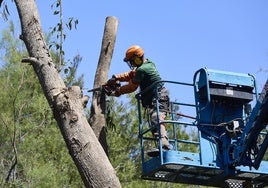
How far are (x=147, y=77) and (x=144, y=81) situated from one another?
87 millimetres

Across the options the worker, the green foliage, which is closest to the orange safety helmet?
the worker

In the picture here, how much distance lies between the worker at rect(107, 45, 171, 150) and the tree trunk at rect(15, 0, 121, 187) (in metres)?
1.39

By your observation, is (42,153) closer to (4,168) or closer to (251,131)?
(4,168)

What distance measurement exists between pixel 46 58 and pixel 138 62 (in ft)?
6.16

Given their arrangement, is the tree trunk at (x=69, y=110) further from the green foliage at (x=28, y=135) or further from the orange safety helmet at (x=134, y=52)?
the green foliage at (x=28, y=135)

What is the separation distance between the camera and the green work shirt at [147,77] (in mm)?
8125

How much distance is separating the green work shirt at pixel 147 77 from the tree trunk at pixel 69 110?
156 centimetres

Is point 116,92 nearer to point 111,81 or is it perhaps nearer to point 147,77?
point 111,81

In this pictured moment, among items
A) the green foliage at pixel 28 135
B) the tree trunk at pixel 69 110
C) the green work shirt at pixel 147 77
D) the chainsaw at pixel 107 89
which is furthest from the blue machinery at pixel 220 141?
the green foliage at pixel 28 135

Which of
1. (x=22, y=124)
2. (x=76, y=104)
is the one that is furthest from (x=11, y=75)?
(x=76, y=104)

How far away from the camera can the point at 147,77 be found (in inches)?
323

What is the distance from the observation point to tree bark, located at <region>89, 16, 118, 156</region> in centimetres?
741

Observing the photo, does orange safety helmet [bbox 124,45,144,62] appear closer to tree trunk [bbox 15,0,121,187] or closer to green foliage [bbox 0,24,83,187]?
tree trunk [bbox 15,0,121,187]

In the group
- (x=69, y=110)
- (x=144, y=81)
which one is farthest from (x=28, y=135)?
(x=69, y=110)
